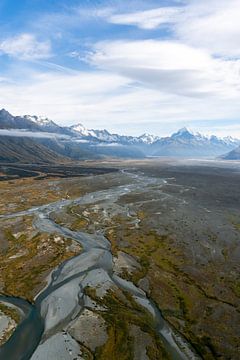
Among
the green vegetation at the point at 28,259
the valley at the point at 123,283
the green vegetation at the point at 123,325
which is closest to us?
the green vegetation at the point at 123,325

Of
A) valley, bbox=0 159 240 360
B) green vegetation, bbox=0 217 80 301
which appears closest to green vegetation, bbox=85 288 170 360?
valley, bbox=0 159 240 360

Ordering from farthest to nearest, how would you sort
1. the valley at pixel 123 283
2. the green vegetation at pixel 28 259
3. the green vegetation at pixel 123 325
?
1. the green vegetation at pixel 28 259
2. the valley at pixel 123 283
3. the green vegetation at pixel 123 325

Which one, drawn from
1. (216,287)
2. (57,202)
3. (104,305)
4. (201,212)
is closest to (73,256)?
(104,305)

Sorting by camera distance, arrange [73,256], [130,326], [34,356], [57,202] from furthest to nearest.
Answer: [57,202]
[73,256]
[130,326]
[34,356]

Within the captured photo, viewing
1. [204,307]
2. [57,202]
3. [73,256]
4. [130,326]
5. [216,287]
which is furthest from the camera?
[57,202]

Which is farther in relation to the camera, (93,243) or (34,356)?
(93,243)

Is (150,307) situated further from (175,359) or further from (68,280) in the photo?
(68,280)

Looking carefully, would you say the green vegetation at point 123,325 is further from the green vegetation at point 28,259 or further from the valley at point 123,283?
the green vegetation at point 28,259

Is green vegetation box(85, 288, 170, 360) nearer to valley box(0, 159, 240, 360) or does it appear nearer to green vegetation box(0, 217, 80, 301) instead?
valley box(0, 159, 240, 360)

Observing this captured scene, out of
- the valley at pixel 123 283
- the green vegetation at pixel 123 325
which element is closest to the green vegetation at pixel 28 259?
the valley at pixel 123 283

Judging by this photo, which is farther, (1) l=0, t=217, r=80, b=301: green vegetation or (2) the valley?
(1) l=0, t=217, r=80, b=301: green vegetation

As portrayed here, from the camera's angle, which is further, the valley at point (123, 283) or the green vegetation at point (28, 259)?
the green vegetation at point (28, 259)
